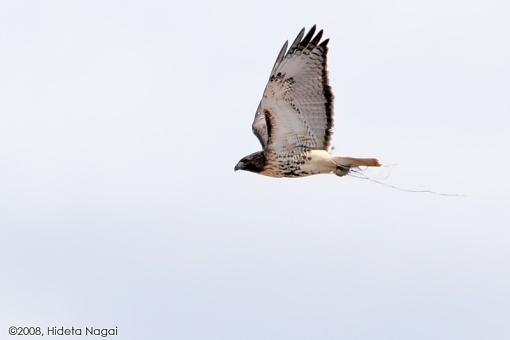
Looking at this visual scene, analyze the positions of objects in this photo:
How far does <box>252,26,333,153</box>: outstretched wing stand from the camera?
109 ft

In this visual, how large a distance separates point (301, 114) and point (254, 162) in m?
0.85

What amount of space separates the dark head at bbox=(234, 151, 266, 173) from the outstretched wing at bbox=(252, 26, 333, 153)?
409 mm

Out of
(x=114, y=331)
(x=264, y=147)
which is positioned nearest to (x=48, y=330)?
(x=114, y=331)

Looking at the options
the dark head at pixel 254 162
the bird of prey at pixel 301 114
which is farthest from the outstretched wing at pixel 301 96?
the dark head at pixel 254 162

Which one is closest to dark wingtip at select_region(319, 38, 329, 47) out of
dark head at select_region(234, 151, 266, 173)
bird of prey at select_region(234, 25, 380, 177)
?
bird of prey at select_region(234, 25, 380, 177)

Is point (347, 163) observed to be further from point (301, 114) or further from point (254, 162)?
point (254, 162)

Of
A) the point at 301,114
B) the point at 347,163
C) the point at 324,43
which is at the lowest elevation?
the point at 347,163

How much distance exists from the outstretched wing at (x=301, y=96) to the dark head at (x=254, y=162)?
41 centimetres

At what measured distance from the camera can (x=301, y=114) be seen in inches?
1315

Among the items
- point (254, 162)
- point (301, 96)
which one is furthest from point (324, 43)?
point (254, 162)

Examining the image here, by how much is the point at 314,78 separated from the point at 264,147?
101 cm

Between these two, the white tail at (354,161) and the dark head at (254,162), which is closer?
the white tail at (354,161)

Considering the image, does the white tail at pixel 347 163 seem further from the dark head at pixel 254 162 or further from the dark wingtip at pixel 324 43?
the dark wingtip at pixel 324 43

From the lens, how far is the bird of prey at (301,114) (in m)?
33.2
